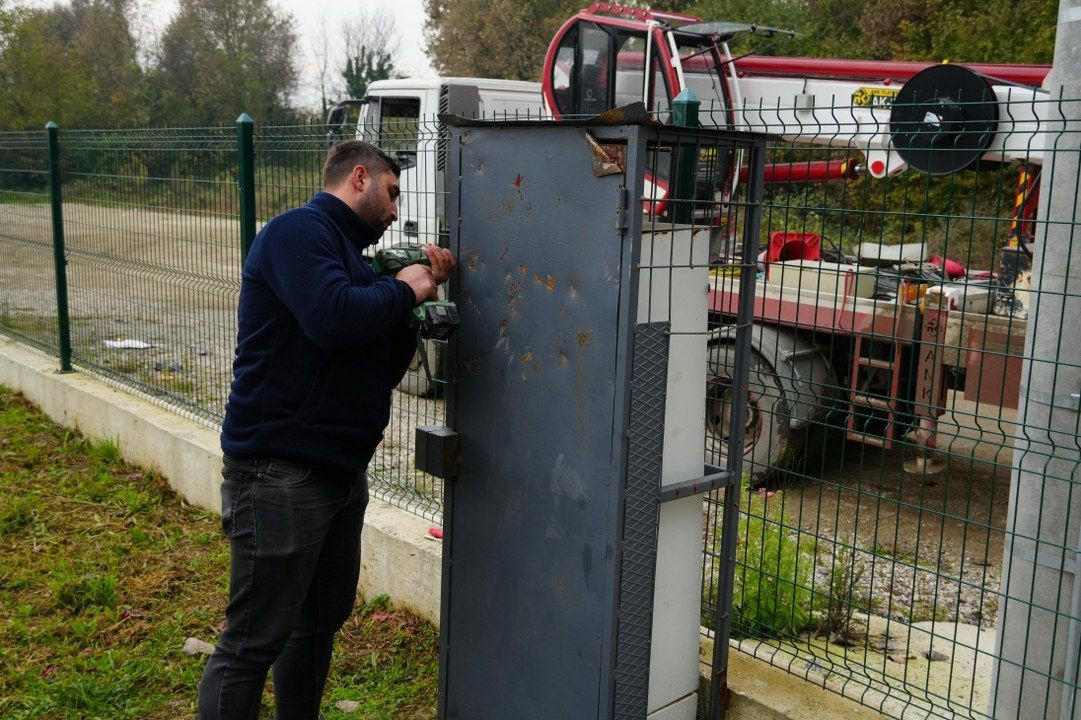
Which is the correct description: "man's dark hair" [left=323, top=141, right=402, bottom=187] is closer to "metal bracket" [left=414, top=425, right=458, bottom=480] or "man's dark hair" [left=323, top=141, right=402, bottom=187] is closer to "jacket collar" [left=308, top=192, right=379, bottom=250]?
"jacket collar" [left=308, top=192, right=379, bottom=250]

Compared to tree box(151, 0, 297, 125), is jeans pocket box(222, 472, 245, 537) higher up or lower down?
lower down

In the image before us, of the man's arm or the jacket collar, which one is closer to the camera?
the man's arm

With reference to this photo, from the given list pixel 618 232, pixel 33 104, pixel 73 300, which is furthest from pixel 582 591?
pixel 33 104

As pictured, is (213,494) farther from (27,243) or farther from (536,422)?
(27,243)

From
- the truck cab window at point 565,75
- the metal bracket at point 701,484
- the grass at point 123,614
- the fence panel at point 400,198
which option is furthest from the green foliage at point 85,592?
the truck cab window at point 565,75

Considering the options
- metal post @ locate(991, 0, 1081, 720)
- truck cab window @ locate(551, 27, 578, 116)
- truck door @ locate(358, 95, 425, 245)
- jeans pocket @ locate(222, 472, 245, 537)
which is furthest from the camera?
truck cab window @ locate(551, 27, 578, 116)

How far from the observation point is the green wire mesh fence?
2467 mm

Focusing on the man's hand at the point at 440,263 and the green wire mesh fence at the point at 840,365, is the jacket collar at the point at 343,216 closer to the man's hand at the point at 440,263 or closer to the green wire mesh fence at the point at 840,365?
the man's hand at the point at 440,263

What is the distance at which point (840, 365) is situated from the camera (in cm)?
588

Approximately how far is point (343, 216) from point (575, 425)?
0.95 meters

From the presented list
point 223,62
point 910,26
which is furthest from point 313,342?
point 223,62

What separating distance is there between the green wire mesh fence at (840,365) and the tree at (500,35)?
17234mm

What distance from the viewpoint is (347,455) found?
2893 mm

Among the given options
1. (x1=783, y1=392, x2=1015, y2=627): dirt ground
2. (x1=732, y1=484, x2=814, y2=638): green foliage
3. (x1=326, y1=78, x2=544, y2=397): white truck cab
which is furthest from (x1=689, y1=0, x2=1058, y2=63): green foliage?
(x1=732, y1=484, x2=814, y2=638): green foliage
